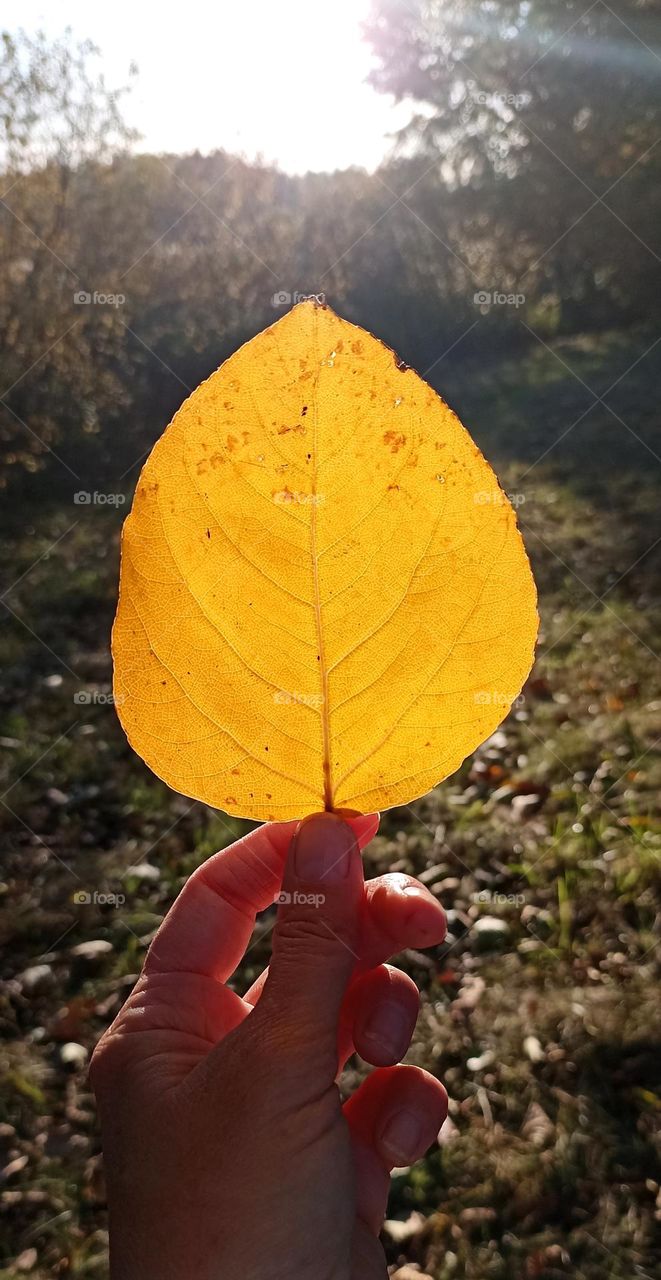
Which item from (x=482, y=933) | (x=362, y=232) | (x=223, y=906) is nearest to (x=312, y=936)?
(x=223, y=906)

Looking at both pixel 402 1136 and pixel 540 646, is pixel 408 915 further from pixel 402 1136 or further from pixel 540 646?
pixel 540 646

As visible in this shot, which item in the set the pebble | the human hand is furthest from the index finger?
the pebble

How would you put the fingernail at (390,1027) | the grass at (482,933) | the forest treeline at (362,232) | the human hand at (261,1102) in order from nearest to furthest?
the human hand at (261,1102) → the fingernail at (390,1027) → the grass at (482,933) → the forest treeline at (362,232)

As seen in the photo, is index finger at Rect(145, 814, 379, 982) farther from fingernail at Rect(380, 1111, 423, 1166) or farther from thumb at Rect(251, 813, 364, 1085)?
fingernail at Rect(380, 1111, 423, 1166)

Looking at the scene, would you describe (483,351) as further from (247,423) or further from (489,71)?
(247,423)

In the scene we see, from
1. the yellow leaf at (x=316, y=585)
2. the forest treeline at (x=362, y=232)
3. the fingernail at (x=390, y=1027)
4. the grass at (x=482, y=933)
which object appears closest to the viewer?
the yellow leaf at (x=316, y=585)

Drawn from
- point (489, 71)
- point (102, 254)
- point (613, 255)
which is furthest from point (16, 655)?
point (489, 71)

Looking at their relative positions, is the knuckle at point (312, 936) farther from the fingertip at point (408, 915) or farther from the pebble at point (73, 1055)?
the pebble at point (73, 1055)

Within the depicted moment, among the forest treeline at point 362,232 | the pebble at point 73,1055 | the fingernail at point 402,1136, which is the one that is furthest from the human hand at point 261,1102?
the forest treeline at point 362,232
